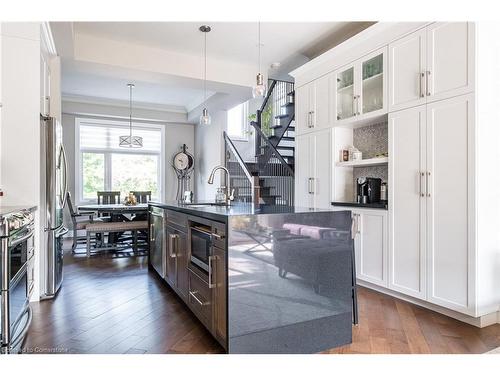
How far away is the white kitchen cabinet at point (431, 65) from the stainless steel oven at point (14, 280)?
10.4 ft

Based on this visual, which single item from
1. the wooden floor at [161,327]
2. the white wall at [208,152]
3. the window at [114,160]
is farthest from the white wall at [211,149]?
the wooden floor at [161,327]

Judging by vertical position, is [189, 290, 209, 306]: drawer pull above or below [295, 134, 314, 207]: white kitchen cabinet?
below

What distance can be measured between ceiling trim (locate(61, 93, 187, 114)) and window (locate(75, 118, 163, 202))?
0.49 meters

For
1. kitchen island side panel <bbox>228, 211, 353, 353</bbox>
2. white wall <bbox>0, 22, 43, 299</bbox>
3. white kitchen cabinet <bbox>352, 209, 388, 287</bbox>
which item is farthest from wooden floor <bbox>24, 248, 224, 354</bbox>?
white kitchen cabinet <bbox>352, 209, 388, 287</bbox>

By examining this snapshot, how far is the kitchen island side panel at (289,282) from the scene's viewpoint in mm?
1857

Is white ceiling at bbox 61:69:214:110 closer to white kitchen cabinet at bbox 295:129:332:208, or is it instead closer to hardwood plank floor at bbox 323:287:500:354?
white kitchen cabinet at bbox 295:129:332:208

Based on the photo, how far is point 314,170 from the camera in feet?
13.4

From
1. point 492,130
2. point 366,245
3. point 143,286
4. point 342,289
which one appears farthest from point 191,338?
point 492,130

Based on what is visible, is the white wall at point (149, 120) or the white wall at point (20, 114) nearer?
the white wall at point (20, 114)

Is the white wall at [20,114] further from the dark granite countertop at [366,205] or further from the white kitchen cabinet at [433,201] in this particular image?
the white kitchen cabinet at [433,201]

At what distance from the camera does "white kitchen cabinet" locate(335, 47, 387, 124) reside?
3.25 meters

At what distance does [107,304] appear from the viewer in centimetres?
292

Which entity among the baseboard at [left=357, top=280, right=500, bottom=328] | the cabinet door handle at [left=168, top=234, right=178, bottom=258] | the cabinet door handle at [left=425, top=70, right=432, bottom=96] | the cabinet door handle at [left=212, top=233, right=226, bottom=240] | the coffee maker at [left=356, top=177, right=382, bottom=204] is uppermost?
the cabinet door handle at [left=425, top=70, right=432, bottom=96]

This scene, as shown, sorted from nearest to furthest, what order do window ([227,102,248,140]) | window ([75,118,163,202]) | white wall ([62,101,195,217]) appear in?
1. white wall ([62,101,195,217])
2. window ([75,118,163,202])
3. window ([227,102,248,140])
